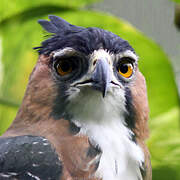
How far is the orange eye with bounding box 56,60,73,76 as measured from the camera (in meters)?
1.19

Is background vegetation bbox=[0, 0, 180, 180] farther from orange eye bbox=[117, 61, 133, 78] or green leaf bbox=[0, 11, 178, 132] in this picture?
orange eye bbox=[117, 61, 133, 78]

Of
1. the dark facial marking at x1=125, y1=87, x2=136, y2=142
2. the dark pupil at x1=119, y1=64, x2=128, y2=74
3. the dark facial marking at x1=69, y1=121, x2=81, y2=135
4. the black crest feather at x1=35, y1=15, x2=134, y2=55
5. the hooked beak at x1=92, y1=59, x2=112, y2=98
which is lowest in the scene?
the dark facial marking at x1=69, y1=121, x2=81, y2=135

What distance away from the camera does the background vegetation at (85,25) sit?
1890 mm

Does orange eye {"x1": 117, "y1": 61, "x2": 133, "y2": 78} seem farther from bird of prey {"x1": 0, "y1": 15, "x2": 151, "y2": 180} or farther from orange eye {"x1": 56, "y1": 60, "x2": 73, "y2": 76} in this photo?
orange eye {"x1": 56, "y1": 60, "x2": 73, "y2": 76}

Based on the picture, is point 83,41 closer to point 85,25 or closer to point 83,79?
point 83,79

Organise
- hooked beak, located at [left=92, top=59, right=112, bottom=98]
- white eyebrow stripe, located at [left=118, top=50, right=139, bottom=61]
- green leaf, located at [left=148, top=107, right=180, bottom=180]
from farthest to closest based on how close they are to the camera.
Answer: green leaf, located at [left=148, top=107, right=180, bottom=180]
white eyebrow stripe, located at [left=118, top=50, right=139, bottom=61]
hooked beak, located at [left=92, top=59, right=112, bottom=98]

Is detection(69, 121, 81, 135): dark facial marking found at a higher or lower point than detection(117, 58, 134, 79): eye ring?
lower

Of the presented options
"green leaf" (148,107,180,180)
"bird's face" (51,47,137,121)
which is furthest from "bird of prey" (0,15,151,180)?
"green leaf" (148,107,180,180)

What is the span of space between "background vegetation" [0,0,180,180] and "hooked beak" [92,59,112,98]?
31.9 inches

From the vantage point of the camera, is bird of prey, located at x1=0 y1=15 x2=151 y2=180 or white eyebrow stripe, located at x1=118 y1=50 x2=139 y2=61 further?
white eyebrow stripe, located at x1=118 y1=50 x2=139 y2=61

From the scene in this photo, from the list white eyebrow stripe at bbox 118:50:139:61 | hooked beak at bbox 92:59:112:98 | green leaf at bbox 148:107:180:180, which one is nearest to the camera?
hooked beak at bbox 92:59:112:98

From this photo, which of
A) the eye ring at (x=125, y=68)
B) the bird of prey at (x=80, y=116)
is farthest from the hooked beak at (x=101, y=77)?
the eye ring at (x=125, y=68)

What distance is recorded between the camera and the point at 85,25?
1.97m

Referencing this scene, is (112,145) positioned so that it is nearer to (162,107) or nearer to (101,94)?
(101,94)
